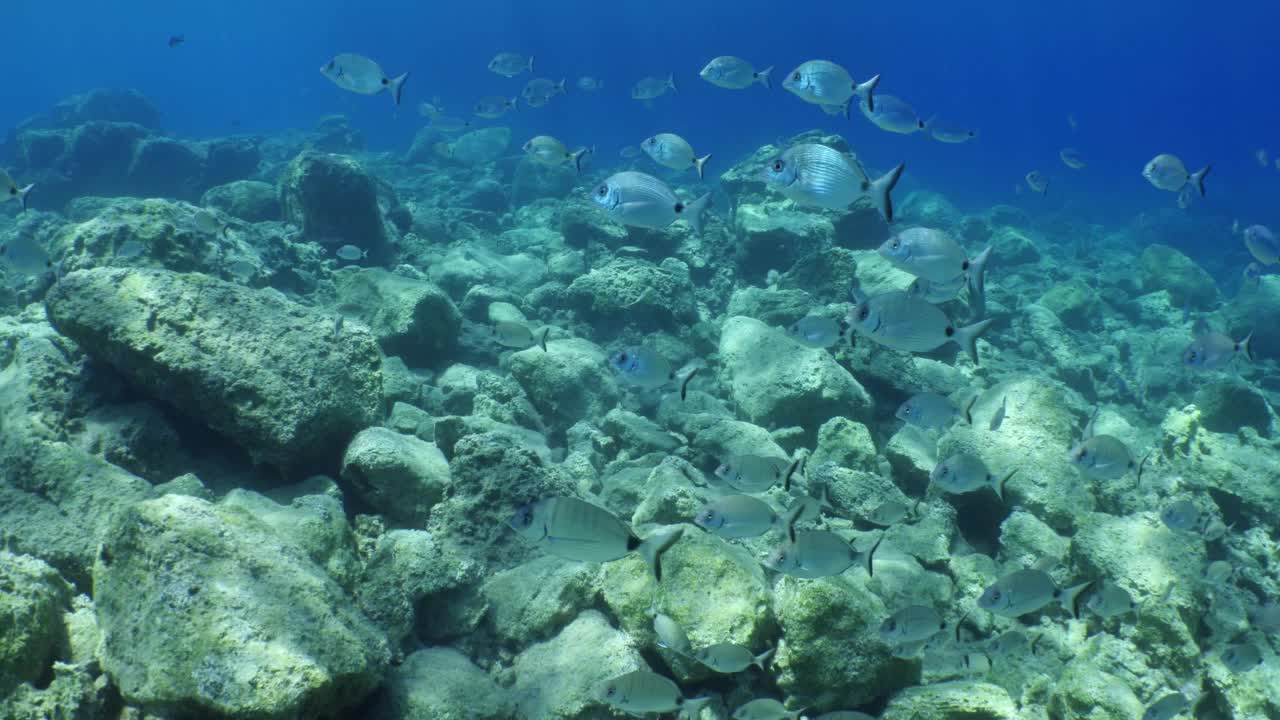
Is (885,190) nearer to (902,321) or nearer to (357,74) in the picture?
(902,321)

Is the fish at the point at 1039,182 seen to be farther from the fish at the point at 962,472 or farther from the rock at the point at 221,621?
the rock at the point at 221,621

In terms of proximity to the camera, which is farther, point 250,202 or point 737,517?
point 250,202

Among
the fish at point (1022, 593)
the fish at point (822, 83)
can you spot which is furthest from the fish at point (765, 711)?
the fish at point (822, 83)

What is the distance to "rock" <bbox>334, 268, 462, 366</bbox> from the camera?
7645 mm

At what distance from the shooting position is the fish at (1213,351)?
612cm

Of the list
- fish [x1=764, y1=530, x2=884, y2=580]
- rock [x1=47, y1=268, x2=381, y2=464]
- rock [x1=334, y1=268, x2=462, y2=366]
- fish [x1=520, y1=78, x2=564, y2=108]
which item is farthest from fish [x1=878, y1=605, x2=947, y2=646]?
fish [x1=520, y1=78, x2=564, y2=108]

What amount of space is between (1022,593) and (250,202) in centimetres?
1457

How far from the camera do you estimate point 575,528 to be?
277 cm

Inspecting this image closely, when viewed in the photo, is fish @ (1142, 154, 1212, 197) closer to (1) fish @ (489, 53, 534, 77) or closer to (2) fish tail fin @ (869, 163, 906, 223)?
(2) fish tail fin @ (869, 163, 906, 223)

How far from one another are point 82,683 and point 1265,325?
64.6 feet

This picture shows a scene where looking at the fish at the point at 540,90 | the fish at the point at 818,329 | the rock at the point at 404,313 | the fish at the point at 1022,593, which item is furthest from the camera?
the fish at the point at 540,90

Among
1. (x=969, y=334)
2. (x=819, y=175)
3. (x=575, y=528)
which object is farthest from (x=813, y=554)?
(x=819, y=175)

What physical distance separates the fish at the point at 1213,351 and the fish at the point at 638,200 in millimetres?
5354

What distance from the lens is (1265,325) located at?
13.7 meters
